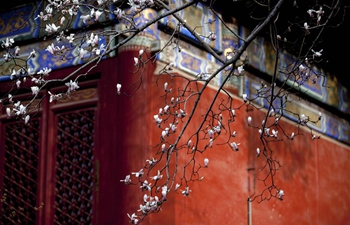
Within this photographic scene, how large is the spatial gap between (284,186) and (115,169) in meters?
2.35

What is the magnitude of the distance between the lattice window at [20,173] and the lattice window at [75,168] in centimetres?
28

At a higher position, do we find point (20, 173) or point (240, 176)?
→ point (240, 176)

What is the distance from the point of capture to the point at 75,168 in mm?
7062

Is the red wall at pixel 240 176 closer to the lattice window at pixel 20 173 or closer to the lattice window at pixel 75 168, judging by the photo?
the lattice window at pixel 75 168

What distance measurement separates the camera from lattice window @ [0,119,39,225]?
23.8 feet

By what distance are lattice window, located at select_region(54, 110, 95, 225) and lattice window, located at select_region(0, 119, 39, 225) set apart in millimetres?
279

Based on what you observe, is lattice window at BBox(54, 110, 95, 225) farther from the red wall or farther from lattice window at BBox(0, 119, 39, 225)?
the red wall

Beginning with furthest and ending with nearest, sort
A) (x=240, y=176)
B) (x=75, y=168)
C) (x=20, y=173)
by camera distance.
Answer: (x=240, y=176), (x=20, y=173), (x=75, y=168)

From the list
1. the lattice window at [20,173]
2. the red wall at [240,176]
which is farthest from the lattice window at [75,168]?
the red wall at [240,176]

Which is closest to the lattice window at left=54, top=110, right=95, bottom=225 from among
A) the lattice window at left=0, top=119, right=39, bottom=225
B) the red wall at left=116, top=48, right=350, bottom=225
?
the lattice window at left=0, top=119, right=39, bottom=225

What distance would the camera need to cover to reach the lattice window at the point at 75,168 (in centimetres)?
696

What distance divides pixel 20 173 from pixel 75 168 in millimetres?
609

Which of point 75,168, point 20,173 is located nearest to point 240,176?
point 75,168

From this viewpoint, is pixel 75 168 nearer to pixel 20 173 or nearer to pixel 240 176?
pixel 20 173
